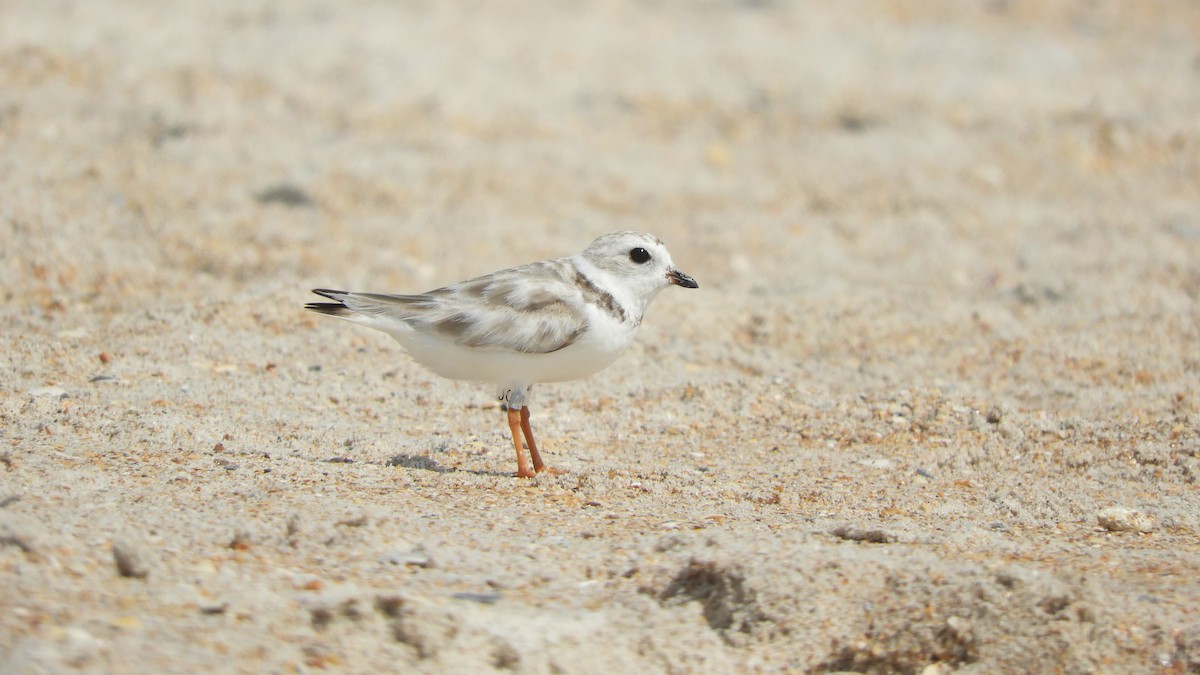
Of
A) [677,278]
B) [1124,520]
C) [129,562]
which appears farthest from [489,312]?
[1124,520]

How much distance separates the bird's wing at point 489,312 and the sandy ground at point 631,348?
1.74 ft

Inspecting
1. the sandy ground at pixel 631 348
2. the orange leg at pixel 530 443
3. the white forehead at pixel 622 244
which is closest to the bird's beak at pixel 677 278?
the white forehead at pixel 622 244

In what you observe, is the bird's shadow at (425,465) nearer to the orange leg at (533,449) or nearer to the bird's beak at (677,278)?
the orange leg at (533,449)

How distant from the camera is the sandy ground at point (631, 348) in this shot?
3916mm

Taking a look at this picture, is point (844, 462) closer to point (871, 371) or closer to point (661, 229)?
point (871, 371)

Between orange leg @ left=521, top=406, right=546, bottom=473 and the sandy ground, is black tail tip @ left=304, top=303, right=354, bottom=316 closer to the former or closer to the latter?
the sandy ground

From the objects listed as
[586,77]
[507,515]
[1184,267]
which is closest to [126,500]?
[507,515]

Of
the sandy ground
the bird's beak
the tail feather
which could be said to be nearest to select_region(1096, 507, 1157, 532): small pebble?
the sandy ground

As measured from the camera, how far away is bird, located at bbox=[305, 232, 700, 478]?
510 centimetres

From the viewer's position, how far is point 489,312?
16.9ft

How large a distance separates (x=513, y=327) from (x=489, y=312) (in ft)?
0.38

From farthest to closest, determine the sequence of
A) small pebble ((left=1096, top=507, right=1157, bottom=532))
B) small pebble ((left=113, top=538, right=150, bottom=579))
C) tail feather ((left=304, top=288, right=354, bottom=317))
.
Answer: tail feather ((left=304, top=288, right=354, bottom=317))
small pebble ((left=1096, top=507, right=1157, bottom=532))
small pebble ((left=113, top=538, right=150, bottom=579))

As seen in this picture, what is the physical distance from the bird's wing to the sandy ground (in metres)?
0.53

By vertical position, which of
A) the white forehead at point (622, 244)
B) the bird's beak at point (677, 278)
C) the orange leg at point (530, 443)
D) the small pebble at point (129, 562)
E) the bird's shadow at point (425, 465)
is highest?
the white forehead at point (622, 244)
